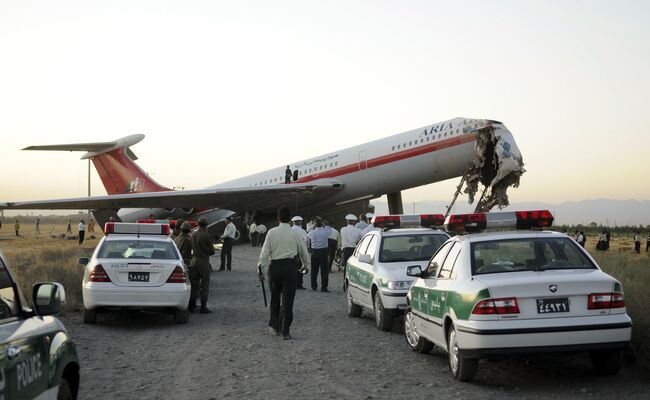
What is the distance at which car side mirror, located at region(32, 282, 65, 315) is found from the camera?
16.1 feet

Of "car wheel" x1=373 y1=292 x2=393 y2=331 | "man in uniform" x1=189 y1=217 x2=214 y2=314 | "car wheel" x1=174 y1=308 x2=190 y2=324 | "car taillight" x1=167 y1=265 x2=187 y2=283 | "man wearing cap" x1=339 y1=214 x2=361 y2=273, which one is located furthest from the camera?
"man wearing cap" x1=339 y1=214 x2=361 y2=273

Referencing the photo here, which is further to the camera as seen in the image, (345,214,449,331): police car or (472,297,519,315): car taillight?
(345,214,449,331): police car

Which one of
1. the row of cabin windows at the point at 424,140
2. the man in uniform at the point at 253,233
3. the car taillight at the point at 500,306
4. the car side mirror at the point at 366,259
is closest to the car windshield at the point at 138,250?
the car side mirror at the point at 366,259

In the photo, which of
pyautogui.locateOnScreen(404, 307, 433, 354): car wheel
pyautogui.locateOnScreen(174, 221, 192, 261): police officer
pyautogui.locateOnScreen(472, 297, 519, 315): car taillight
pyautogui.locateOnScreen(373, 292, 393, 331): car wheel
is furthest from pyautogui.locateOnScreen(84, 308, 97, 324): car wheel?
pyautogui.locateOnScreen(472, 297, 519, 315): car taillight

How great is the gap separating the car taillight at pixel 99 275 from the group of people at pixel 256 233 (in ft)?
93.5

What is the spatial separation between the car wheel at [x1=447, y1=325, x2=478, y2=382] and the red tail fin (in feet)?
130

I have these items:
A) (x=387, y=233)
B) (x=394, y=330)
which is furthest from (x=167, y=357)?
(x=387, y=233)

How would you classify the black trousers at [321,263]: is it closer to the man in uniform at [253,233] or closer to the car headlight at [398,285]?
the car headlight at [398,285]

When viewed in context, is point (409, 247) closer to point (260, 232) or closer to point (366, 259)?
point (366, 259)

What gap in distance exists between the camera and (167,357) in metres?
10.1

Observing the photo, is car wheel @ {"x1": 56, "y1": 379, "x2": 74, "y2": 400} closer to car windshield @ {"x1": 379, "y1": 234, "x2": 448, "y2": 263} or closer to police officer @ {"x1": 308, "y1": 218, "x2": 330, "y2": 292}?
car windshield @ {"x1": 379, "y1": 234, "x2": 448, "y2": 263}

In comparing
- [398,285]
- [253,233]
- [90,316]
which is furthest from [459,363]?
[253,233]

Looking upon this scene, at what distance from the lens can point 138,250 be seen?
14086 mm

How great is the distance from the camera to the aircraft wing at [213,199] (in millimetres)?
37094
